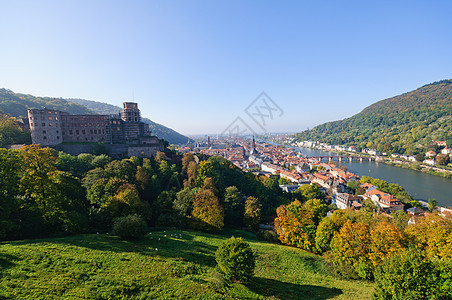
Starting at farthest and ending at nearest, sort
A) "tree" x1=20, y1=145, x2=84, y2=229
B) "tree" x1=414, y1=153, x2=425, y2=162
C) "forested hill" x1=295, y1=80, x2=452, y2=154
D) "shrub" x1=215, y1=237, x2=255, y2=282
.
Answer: "forested hill" x1=295, y1=80, x2=452, y2=154, "tree" x1=414, y1=153, x2=425, y2=162, "tree" x1=20, y1=145, x2=84, y2=229, "shrub" x1=215, y1=237, x2=255, y2=282

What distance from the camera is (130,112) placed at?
1674 inches

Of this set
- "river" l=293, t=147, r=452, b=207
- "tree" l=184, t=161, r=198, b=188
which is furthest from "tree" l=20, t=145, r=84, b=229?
"river" l=293, t=147, r=452, b=207

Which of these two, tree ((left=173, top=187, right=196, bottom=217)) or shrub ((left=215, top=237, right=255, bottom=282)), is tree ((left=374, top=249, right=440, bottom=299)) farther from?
tree ((left=173, top=187, right=196, bottom=217))

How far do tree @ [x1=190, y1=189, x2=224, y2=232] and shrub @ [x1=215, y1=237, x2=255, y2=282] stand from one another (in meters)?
10.8

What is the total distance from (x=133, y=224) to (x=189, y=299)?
328 inches

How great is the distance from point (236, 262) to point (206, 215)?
38.7 feet

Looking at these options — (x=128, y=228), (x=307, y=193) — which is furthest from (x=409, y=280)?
(x=307, y=193)

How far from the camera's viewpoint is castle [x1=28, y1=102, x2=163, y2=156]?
107ft

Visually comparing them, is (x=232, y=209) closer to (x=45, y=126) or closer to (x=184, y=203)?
(x=184, y=203)

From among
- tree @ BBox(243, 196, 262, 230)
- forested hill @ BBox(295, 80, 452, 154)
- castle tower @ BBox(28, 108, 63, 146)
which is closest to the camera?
tree @ BBox(243, 196, 262, 230)

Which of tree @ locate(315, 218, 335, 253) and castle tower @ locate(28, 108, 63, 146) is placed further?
castle tower @ locate(28, 108, 63, 146)

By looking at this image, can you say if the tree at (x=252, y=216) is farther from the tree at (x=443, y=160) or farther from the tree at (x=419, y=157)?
the tree at (x=419, y=157)

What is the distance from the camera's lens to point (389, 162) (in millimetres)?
97312

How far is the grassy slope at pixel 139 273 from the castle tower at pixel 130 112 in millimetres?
31233
